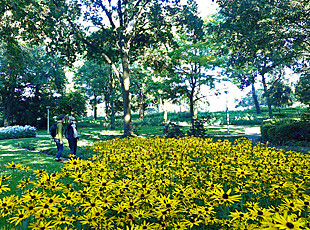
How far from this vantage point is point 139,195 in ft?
7.59

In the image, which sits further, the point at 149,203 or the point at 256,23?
the point at 256,23

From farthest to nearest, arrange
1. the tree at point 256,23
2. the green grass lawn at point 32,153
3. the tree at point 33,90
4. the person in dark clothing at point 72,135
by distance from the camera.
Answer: the tree at point 33,90 < the tree at point 256,23 < the person in dark clothing at point 72,135 < the green grass lawn at point 32,153

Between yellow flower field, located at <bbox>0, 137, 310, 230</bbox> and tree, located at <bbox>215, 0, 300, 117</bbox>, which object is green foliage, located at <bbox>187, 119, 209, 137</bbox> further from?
yellow flower field, located at <bbox>0, 137, 310, 230</bbox>

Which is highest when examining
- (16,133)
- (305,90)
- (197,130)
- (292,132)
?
(305,90)

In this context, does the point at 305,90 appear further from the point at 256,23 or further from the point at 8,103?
the point at 8,103

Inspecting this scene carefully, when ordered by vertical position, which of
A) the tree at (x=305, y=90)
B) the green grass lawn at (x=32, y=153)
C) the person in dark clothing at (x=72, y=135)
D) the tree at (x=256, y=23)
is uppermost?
the tree at (x=256, y=23)

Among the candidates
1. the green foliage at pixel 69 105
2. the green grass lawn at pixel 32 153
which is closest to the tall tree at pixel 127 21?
the green grass lawn at pixel 32 153

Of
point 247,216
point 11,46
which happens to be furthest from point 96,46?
point 247,216

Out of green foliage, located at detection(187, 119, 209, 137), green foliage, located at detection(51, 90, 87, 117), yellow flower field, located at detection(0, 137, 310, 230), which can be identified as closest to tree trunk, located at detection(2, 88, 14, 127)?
green foliage, located at detection(51, 90, 87, 117)

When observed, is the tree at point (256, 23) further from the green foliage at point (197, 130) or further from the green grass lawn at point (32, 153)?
the green grass lawn at point (32, 153)

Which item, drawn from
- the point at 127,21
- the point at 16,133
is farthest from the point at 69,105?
the point at 127,21

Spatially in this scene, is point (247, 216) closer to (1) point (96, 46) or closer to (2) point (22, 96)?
(1) point (96, 46)

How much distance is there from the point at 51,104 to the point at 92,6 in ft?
77.7

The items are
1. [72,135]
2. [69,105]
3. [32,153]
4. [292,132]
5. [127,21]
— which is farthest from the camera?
[69,105]
